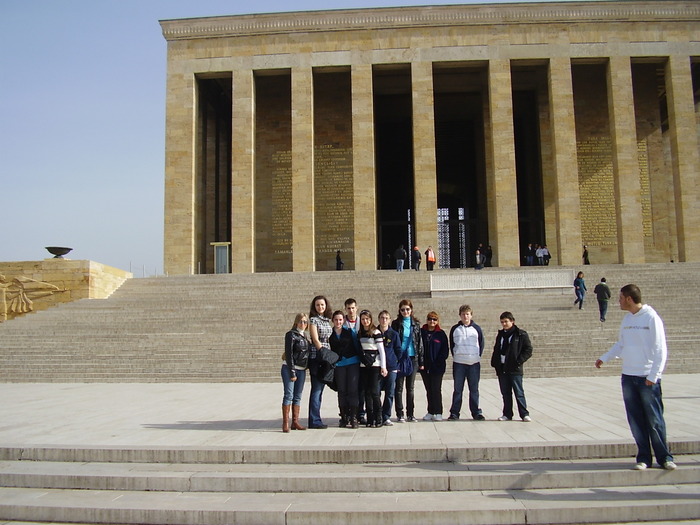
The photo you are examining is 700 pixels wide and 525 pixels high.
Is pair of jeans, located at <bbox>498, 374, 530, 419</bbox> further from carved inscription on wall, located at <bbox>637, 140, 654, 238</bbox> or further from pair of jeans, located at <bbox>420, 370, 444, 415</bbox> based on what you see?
carved inscription on wall, located at <bbox>637, 140, 654, 238</bbox>

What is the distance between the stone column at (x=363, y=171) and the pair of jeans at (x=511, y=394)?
57.5 ft

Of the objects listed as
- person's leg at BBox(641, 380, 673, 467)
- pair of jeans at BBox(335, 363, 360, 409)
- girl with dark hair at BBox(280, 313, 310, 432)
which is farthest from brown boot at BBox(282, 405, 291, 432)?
person's leg at BBox(641, 380, 673, 467)

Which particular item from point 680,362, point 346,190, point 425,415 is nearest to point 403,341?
point 425,415

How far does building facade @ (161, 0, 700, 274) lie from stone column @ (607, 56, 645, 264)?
57 millimetres

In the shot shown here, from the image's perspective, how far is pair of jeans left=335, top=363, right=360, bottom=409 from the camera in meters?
6.93

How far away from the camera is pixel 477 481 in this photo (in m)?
4.97

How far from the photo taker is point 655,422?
16.5 ft

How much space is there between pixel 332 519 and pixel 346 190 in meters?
24.4

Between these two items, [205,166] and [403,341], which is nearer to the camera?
[403,341]

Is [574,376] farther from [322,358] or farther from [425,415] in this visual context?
[322,358]

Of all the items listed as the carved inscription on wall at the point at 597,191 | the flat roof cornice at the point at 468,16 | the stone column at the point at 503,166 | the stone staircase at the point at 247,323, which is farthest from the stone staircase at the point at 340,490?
the carved inscription on wall at the point at 597,191

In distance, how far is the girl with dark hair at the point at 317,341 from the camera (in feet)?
22.6

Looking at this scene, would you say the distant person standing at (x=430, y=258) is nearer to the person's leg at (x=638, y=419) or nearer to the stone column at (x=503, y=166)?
the stone column at (x=503, y=166)

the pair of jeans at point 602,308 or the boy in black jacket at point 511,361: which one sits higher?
the pair of jeans at point 602,308
